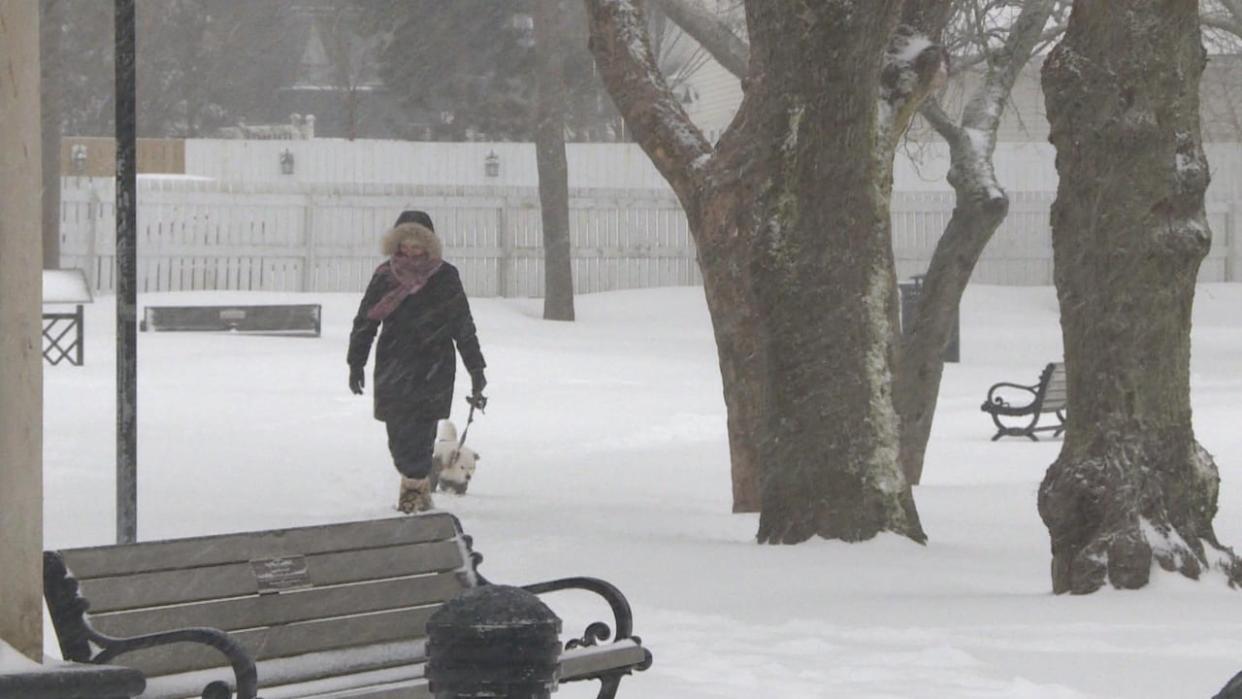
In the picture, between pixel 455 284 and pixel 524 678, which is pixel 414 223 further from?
pixel 524 678

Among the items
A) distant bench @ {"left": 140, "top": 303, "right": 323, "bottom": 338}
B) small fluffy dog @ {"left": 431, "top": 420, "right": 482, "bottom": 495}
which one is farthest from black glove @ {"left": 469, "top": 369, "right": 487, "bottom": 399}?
distant bench @ {"left": 140, "top": 303, "right": 323, "bottom": 338}

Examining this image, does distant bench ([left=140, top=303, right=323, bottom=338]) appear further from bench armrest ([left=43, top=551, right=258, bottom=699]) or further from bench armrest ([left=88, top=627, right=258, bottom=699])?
bench armrest ([left=88, top=627, right=258, bottom=699])

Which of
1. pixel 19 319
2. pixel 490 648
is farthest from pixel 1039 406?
pixel 19 319

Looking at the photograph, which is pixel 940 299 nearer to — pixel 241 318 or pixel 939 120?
pixel 939 120

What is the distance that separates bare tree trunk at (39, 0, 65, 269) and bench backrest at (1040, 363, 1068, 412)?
14.8 metres

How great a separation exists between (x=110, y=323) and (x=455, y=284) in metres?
18.3

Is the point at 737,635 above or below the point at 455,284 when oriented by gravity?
below

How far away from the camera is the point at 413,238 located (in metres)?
10.9

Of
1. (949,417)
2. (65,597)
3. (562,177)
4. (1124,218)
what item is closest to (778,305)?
(1124,218)

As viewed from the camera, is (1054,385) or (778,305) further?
(1054,385)

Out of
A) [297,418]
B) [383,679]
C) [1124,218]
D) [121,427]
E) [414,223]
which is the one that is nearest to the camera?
[383,679]

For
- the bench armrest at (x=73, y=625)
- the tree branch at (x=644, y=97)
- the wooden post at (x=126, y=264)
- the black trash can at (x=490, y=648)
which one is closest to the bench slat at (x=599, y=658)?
the bench armrest at (x=73, y=625)

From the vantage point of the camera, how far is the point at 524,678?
3.83 m

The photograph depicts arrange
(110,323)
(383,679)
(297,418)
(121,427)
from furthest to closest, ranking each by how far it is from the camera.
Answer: (110,323), (297,418), (121,427), (383,679)
